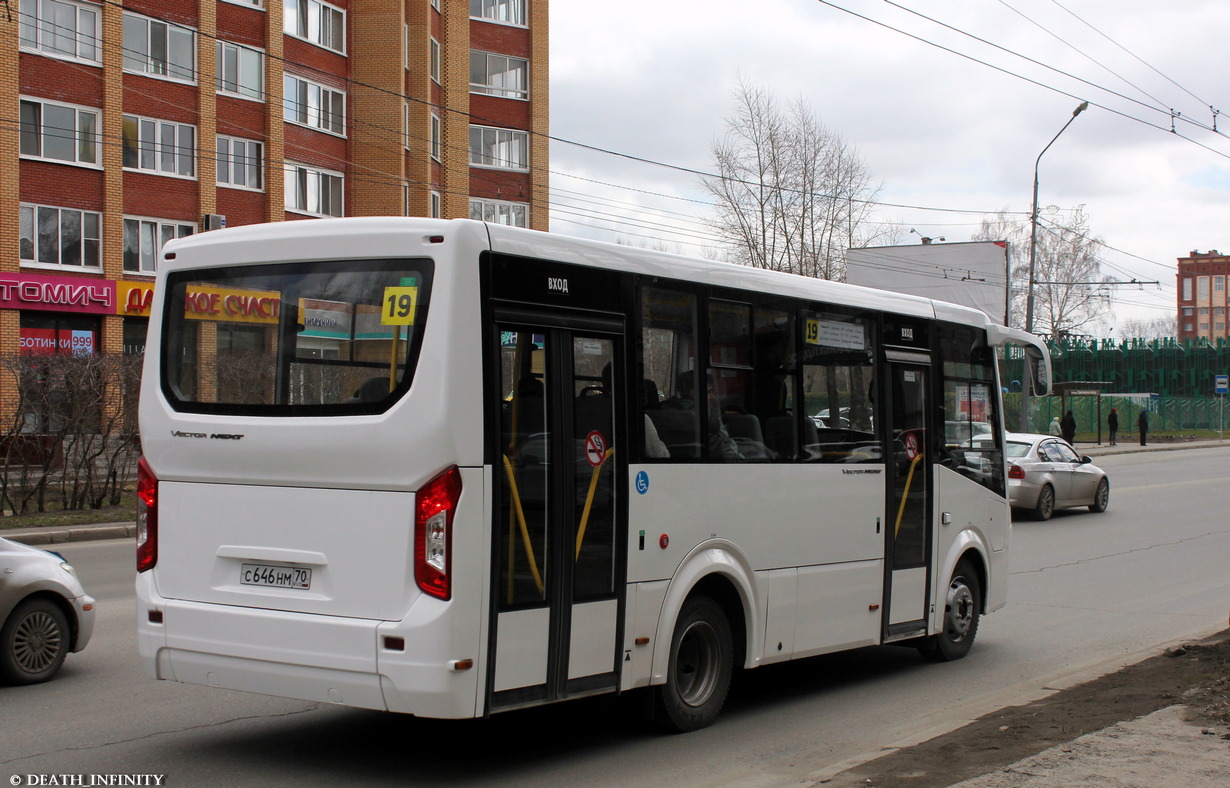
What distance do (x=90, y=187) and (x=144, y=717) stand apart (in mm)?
31217

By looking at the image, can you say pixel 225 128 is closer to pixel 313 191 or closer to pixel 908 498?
pixel 313 191

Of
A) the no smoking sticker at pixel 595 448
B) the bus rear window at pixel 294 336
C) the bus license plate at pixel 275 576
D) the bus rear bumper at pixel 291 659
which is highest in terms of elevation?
the bus rear window at pixel 294 336

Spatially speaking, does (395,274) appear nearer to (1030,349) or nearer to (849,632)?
(849,632)

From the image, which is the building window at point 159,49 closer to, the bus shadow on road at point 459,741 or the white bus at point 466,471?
the white bus at point 466,471

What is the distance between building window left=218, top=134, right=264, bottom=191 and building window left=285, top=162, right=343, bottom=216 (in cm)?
126

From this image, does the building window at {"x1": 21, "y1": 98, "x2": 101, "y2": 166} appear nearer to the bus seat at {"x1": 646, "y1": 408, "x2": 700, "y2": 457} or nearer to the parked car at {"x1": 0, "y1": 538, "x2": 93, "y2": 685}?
the parked car at {"x1": 0, "y1": 538, "x2": 93, "y2": 685}

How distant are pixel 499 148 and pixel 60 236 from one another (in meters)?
19.3

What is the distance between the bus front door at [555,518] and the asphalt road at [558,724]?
61cm

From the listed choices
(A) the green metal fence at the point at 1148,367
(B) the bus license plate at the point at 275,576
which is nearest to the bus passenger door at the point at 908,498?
(B) the bus license plate at the point at 275,576

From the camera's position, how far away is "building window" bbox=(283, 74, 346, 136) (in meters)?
40.9

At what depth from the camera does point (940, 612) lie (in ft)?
31.3

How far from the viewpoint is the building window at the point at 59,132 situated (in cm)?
3356

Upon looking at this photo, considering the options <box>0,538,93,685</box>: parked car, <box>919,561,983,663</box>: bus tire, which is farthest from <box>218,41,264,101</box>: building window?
<box>919,561,983,663</box>: bus tire

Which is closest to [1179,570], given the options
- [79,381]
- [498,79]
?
[79,381]
